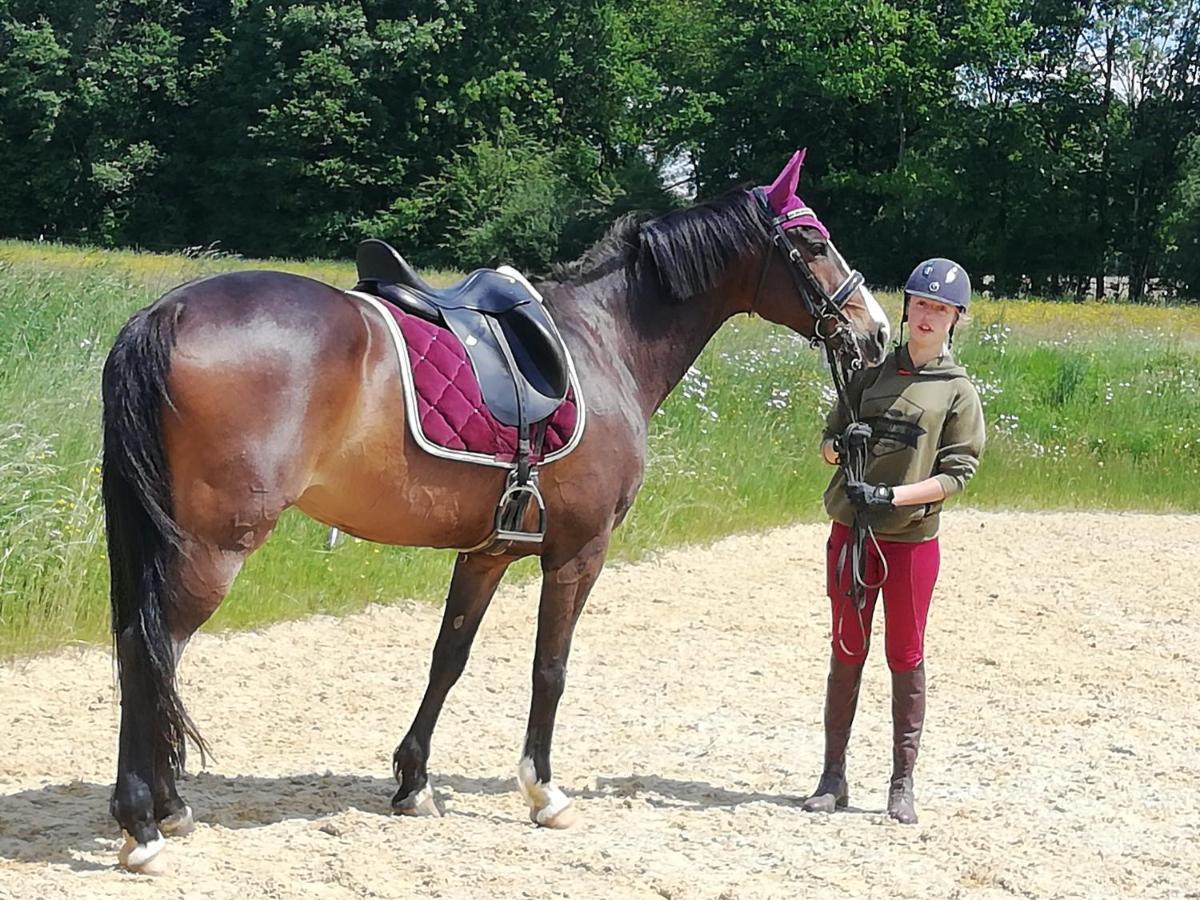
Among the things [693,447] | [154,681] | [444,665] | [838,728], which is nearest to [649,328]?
[444,665]

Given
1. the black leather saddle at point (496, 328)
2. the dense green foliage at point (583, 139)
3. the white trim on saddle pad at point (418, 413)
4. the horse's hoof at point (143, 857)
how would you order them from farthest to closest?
1. the dense green foliage at point (583, 139)
2. the black leather saddle at point (496, 328)
3. the white trim on saddle pad at point (418, 413)
4. the horse's hoof at point (143, 857)

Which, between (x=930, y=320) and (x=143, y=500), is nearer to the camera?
(x=143, y=500)

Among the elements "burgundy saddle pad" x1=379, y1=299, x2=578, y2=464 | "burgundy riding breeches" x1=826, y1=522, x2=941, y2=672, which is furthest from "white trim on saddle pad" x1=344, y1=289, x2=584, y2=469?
"burgundy riding breeches" x1=826, y1=522, x2=941, y2=672

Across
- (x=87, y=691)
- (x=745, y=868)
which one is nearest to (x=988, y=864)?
(x=745, y=868)

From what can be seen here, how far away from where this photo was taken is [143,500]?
3129 mm

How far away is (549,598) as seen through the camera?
397cm

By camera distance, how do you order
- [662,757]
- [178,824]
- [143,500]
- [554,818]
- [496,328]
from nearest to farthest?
1. [143,500]
2. [178,824]
3. [496,328]
4. [554,818]
5. [662,757]

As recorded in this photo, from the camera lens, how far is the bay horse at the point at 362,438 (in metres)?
3.17

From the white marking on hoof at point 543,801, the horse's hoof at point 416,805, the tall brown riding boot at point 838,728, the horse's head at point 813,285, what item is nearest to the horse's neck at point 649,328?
the horse's head at point 813,285

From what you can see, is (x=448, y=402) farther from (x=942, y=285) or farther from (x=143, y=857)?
(x=942, y=285)

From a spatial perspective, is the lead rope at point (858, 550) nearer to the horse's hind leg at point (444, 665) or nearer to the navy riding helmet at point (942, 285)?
the navy riding helmet at point (942, 285)

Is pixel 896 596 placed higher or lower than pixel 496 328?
lower

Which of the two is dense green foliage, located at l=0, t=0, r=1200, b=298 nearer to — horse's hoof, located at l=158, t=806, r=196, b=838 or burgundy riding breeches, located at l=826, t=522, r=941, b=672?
burgundy riding breeches, located at l=826, t=522, r=941, b=672

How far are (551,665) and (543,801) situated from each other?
17.1 inches
